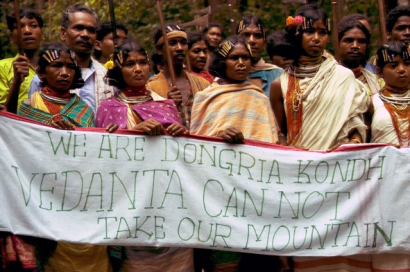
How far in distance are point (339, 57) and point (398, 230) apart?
197cm

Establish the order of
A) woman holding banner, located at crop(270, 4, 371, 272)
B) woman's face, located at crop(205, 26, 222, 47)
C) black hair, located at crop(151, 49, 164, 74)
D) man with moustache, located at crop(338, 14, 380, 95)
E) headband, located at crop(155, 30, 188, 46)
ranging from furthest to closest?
woman's face, located at crop(205, 26, 222, 47), black hair, located at crop(151, 49, 164, 74), headband, located at crop(155, 30, 188, 46), man with moustache, located at crop(338, 14, 380, 95), woman holding banner, located at crop(270, 4, 371, 272)

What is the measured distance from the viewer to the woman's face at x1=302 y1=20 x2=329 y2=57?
7488 millimetres

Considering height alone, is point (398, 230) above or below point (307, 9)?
below

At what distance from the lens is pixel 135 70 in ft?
24.2

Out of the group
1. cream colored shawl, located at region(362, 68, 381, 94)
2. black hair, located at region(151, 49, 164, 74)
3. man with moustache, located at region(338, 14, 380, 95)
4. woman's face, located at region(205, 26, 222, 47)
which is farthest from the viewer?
woman's face, located at region(205, 26, 222, 47)

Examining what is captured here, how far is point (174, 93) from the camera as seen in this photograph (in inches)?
318

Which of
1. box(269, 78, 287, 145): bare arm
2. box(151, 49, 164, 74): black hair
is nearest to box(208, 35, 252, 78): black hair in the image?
box(269, 78, 287, 145): bare arm

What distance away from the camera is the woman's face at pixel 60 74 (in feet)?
23.9

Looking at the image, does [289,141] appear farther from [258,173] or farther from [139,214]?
[139,214]

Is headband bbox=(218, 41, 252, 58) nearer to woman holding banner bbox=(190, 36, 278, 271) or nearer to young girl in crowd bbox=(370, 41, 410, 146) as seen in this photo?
woman holding banner bbox=(190, 36, 278, 271)

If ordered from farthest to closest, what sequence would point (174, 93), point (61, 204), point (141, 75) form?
1. point (174, 93)
2. point (141, 75)
3. point (61, 204)

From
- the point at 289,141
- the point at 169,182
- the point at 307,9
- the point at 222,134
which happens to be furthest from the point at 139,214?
the point at 307,9

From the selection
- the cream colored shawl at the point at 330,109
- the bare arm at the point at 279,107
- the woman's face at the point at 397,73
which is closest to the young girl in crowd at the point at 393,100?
the woman's face at the point at 397,73

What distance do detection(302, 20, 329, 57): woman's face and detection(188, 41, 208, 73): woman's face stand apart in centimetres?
208
